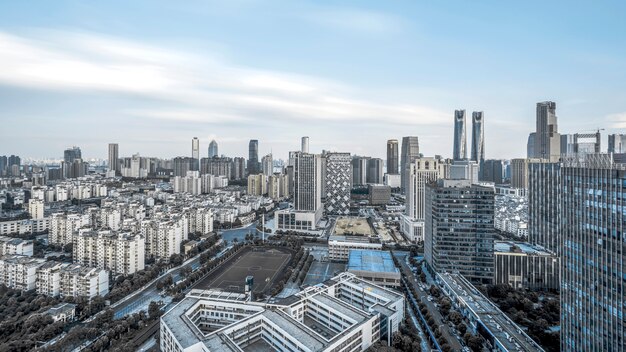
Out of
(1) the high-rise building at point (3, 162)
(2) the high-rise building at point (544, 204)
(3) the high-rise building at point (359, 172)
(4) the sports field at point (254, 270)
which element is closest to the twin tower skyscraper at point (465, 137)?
(3) the high-rise building at point (359, 172)

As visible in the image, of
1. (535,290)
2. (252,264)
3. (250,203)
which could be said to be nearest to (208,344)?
(252,264)

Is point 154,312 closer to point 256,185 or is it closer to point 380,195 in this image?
point 380,195

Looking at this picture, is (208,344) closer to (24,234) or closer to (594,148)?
(594,148)

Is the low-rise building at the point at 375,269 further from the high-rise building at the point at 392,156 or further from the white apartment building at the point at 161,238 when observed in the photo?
the high-rise building at the point at 392,156

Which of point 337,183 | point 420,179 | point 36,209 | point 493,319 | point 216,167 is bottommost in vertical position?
point 493,319

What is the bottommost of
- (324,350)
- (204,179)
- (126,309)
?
(126,309)

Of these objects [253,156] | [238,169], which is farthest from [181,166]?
[253,156]
